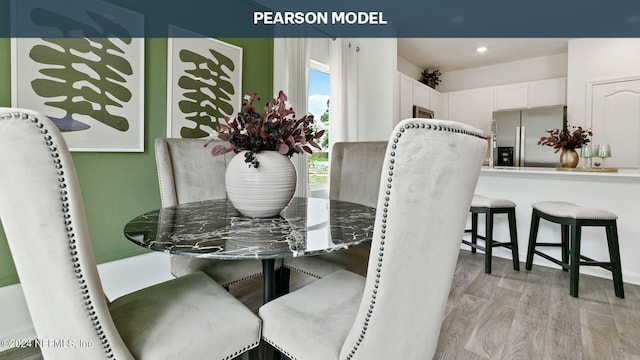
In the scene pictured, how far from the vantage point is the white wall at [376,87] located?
13.0ft

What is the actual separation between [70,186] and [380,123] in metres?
3.73

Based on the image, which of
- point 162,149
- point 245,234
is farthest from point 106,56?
point 245,234

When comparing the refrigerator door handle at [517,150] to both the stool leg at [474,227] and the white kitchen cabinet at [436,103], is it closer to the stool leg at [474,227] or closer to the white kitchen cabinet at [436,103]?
the white kitchen cabinet at [436,103]

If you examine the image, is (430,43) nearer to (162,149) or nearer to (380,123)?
(380,123)

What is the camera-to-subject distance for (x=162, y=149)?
5.96ft

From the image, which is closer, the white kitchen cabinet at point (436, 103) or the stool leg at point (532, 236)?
the stool leg at point (532, 236)

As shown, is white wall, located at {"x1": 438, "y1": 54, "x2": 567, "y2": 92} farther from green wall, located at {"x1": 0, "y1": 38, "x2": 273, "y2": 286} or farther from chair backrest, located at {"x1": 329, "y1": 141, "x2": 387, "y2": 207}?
green wall, located at {"x1": 0, "y1": 38, "x2": 273, "y2": 286}

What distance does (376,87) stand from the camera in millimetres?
4086

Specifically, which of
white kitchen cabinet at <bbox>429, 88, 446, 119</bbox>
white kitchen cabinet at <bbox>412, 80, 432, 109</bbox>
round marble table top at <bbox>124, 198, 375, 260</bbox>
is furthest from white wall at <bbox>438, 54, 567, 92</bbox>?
round marble table top at <bbox>124, 198, 375, 260</bbox>

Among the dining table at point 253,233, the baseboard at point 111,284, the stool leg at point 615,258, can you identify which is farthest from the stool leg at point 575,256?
the baseboard at point 111,284

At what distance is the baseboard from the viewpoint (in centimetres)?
167

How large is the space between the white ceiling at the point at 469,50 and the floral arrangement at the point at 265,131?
12.4 ft

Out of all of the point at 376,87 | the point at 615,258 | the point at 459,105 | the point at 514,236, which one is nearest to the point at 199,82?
the point at 376,87

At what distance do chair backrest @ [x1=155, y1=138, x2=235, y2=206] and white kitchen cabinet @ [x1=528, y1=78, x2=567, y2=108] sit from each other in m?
5.08
